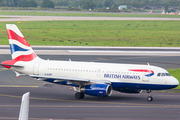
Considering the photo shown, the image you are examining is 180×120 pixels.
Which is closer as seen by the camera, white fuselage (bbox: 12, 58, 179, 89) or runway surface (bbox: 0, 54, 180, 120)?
runway surface (bbox: 0, 54, 180, 120)

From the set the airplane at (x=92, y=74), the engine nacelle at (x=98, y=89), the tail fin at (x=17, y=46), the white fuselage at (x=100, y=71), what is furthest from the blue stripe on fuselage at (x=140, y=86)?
the tail fin at (x=17, y=46)

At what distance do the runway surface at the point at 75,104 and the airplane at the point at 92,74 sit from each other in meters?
1.39

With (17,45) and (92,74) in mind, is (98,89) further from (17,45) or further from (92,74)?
(17,45)

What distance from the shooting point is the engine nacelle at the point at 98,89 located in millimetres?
30570

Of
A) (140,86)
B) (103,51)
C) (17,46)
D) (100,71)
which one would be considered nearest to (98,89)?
(100,71)

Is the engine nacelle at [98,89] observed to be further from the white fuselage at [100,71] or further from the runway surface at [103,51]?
the runway surface at [103,51]

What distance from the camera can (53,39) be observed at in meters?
93.9

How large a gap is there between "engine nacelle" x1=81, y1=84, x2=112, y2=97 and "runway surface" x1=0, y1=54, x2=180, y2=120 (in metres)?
0.92

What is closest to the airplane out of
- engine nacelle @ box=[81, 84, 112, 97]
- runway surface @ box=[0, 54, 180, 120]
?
engine nacelle @ box=[81, 84, 112, 97]

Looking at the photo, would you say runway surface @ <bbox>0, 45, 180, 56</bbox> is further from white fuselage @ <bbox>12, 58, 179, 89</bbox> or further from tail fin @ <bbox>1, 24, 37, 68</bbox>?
white fuselage @ <bbox>12, 58, 179, 89</bbox>

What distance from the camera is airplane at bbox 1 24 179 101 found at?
31359 mm

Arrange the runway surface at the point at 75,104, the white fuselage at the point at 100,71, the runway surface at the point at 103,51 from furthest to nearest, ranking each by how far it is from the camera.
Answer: the runway surface at the point at 103,51 < the white fuselage at the point at 100,71 < the runway surface at the point at 75,104

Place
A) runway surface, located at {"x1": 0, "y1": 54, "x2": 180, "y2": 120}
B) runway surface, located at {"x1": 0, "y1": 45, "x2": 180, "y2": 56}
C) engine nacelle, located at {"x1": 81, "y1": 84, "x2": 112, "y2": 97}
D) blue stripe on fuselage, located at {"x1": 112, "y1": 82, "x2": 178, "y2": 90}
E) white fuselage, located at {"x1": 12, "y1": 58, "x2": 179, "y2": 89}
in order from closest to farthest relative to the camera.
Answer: runway surface, located at {"x1": 0, "y1": 54, "x2": 180, "y2": 120}
engine nacelle, located at {"x1": 81, "y1": 84, "x2": 112, "y2": 97}
blue stripe on fuselage, located at {"x1": 112, "y1": 82, "x2": 178, "y2": 90}
white fuselage, located at {"x1": 12, "y1": 58, "x2": 179, "y2": 89}
runway surface, located at {"x1": 0, "y1": 45, "x2": 180, "y2": 56}

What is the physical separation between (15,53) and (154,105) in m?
17.0
